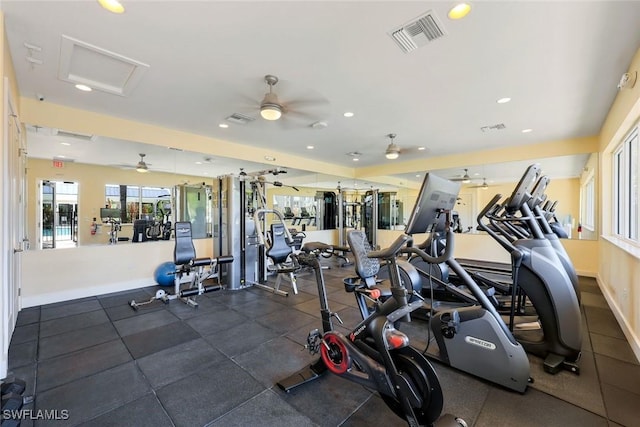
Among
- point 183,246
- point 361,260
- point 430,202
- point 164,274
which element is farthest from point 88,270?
point 430,202

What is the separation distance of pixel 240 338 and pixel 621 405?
3.13 m

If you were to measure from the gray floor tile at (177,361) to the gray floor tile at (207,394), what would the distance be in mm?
92

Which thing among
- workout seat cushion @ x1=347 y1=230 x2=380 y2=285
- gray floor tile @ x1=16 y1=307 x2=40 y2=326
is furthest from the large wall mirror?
workout seat cushion @ x1=347 y1=230 x2=380 y2=285

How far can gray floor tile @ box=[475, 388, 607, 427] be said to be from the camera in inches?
67.8

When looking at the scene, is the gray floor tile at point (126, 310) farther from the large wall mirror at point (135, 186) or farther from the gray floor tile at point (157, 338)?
the large wall mirror at point (135, 186)

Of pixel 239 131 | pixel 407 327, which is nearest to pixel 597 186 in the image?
pixel 407 327

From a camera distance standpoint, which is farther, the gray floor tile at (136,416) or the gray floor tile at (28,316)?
the gray floor tile at (28,316)

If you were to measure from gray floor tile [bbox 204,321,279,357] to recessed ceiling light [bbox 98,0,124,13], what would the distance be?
3.02m

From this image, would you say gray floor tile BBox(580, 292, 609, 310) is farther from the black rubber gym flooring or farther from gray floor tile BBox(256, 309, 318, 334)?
gray floor tile BBox(256, 309, 318, 334)

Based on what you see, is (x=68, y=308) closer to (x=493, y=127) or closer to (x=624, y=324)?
(x=624, y=324)

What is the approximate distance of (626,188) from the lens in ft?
12.4

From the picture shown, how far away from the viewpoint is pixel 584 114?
411 cm

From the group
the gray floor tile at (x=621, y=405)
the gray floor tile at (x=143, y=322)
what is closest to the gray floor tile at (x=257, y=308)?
the gray floor tile at (x=143, y=322)

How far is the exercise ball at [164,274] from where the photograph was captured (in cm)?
478
